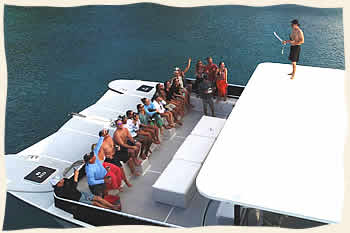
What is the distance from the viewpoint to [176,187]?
280 inches

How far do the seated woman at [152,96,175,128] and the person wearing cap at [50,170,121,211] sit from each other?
9.03 ft

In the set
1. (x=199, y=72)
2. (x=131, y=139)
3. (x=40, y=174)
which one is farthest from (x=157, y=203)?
(x=199, y=72)

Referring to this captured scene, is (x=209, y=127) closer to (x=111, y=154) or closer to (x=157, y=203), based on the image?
(x=157, y=203)

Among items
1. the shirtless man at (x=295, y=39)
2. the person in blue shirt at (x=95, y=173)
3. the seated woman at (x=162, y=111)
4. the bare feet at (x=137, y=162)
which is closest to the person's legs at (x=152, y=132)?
the seated woman at (x=162, y=111)

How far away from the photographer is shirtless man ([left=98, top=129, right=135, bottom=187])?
7.39m

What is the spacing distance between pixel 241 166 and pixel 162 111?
386cm

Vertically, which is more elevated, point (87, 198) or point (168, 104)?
point (168, 104)

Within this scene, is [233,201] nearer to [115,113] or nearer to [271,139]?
[271,139]

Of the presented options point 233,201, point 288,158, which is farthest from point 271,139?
point 233,201

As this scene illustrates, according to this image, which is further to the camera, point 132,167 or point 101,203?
point 132,167

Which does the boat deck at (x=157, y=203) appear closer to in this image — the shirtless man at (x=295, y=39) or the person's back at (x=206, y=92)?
the person's back at (x=206, y=92)

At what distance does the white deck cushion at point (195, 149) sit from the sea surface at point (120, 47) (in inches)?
250

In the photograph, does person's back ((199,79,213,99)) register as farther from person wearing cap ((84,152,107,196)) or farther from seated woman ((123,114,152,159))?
person wearing cap ((84,152,107,196))

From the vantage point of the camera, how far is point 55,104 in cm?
1566
